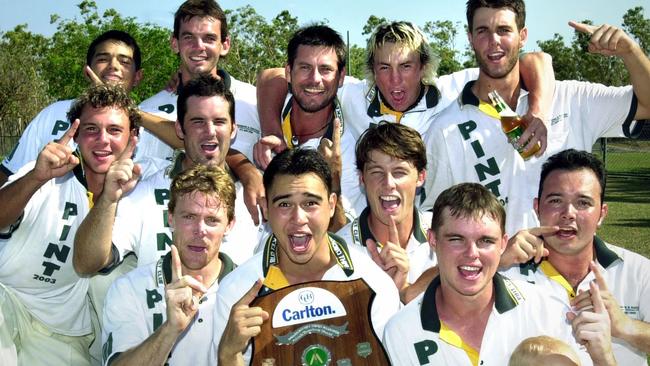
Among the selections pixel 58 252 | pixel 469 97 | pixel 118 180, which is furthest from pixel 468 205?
pixel 58 252

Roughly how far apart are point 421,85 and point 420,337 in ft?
8.09

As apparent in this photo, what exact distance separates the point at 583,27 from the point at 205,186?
9.79 feet

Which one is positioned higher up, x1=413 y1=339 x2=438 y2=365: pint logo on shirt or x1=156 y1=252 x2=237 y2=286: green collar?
x1=156 y1=252 x2=237 y2=286: green collar

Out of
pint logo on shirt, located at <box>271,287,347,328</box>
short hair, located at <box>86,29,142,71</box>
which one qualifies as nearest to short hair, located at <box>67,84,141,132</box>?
short hair, located at <box>86,29,142,71</box>

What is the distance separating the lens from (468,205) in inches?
154

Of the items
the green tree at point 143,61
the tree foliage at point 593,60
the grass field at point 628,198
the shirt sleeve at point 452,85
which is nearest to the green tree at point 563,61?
the tree foliage at point 593,60

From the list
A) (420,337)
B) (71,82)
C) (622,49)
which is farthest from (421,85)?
(71,82)

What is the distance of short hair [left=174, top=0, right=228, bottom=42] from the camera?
6.12m

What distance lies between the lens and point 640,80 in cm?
518

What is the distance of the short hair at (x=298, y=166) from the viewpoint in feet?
13.4

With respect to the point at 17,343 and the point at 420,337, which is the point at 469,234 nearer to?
the point at 420,337

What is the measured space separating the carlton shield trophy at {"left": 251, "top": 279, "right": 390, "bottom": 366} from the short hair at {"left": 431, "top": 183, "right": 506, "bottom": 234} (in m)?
0.63

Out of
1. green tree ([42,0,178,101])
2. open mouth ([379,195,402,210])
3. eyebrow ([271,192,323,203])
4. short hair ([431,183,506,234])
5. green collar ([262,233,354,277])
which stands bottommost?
green collar ([262,233,354,277])

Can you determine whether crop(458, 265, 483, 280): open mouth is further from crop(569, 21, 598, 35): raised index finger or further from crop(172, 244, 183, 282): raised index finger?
crop(569, 21, 598, 35): raised index finger
